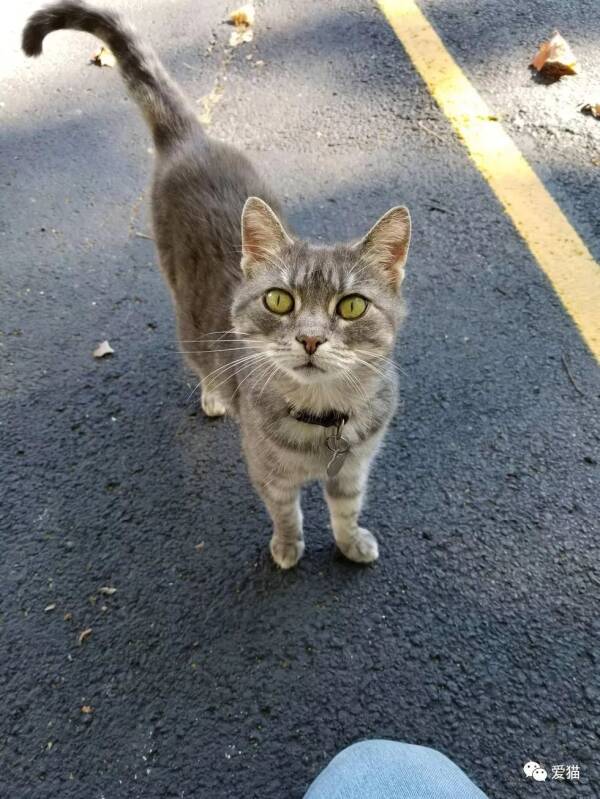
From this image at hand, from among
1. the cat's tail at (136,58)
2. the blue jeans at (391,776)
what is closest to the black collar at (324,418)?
the blue jeans at (391,776)

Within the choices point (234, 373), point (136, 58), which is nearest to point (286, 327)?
point (234, 373)

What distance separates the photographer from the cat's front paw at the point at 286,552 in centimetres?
201

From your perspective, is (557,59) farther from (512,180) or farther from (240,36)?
(240,36)

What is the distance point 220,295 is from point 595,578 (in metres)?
1.48

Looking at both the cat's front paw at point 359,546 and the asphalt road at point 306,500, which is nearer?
the asphalt road at point 306,500

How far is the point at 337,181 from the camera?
3127 mm

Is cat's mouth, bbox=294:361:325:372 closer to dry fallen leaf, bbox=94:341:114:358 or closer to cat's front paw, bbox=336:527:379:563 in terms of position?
cat's front paw, bbox=336:527:379:563

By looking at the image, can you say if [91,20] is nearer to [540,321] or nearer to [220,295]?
[220,295]

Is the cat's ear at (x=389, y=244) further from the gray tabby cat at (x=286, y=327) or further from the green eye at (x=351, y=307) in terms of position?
the green eye at (x=351, y=307)

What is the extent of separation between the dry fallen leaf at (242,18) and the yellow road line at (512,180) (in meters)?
0.90

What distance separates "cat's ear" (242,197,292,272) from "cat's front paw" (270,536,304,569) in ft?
2.82

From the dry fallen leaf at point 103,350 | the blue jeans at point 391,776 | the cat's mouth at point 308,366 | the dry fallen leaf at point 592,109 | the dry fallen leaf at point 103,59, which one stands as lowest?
the dry fallen leaf at point 103,350

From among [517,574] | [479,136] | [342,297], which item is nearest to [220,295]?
[342,297]

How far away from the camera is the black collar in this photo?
1755mm
